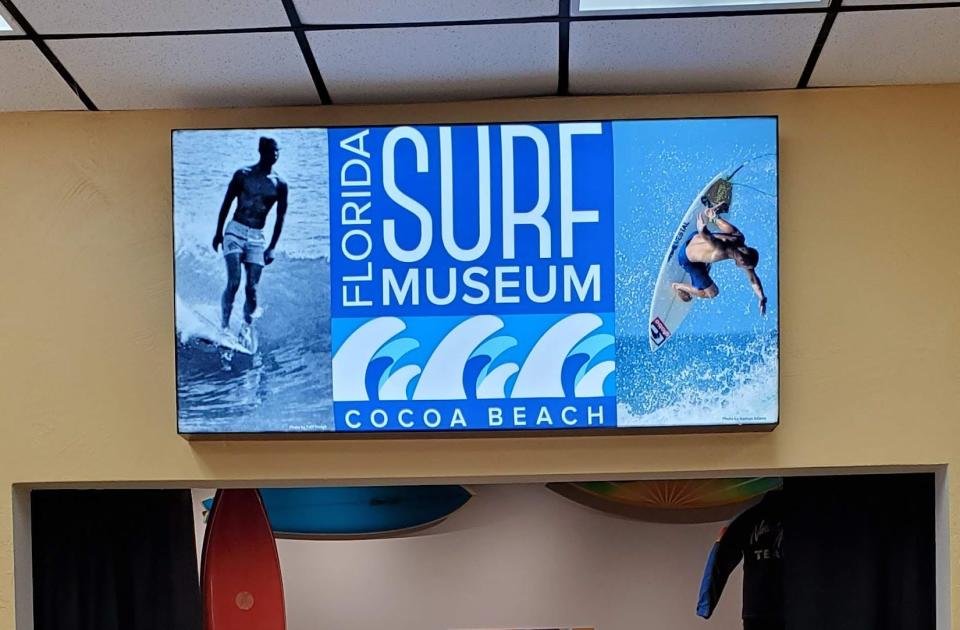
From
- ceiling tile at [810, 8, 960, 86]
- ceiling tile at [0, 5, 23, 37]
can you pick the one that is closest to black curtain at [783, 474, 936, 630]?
ceiling tile at [810, 8, 960, 86]

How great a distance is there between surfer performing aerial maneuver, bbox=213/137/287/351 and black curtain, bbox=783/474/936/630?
60.9 inches

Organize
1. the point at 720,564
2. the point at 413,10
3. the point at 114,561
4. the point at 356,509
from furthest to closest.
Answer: the point at 356,509
the point at 720,564
the point at 114,561
the point at 413,10

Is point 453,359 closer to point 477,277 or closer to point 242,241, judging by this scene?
point 477,277

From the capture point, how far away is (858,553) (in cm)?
250

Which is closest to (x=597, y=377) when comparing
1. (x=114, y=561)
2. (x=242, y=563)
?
(x=114, y=561)

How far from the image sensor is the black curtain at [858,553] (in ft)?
7.91

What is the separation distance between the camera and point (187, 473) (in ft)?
7.11

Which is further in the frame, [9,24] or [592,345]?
[592,345]

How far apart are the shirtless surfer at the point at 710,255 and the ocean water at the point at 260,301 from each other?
802mm

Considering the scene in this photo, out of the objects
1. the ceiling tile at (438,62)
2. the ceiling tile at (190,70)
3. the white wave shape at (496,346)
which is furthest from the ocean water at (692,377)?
the ceiling tile at (190,70)

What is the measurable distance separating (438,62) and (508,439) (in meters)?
0.86

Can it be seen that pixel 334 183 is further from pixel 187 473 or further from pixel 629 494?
A: pixel 629 494

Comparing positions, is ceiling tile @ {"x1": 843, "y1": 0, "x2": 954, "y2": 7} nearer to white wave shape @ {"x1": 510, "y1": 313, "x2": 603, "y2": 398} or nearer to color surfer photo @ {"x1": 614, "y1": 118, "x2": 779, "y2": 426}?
color surfer photo @ {"x1": 614, "y1": 118, "x2": 779, "y2": 426}

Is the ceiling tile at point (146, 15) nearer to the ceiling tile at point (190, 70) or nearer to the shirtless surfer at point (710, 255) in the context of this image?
the ceiling tile at point (190, 70)
